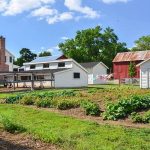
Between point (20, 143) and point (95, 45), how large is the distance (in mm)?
89990

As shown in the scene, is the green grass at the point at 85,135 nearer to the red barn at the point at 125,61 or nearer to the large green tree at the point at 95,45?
the red barn at the point at 125,61

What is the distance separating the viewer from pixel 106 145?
32.7 feet

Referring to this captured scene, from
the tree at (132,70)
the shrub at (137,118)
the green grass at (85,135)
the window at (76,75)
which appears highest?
the tree at (132,70)

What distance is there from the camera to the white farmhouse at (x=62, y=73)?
57812mm

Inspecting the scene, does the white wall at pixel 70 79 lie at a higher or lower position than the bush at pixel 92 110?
higher

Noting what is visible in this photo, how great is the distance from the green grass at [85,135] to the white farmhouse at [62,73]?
4004cm

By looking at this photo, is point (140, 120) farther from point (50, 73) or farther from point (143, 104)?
point (50, 73)

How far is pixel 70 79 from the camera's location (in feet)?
198

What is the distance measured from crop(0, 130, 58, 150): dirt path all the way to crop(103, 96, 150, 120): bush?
360 cm

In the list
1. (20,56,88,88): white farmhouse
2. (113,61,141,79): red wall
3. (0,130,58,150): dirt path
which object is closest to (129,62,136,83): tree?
(113,61,141,79): red wall

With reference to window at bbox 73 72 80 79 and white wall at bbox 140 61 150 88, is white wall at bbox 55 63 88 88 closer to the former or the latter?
window at bbox 73 72 80 79

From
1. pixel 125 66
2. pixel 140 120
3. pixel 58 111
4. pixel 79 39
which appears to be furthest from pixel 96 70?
pixel 140 120

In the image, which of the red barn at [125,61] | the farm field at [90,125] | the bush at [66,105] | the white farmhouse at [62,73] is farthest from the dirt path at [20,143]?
the red barn at [125,61]

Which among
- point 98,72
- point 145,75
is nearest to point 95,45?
point 98,72
